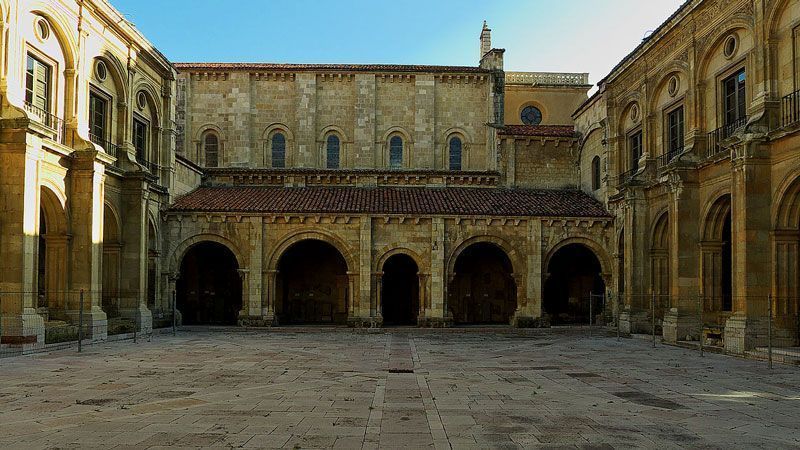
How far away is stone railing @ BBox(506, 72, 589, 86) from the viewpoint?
45844 mm

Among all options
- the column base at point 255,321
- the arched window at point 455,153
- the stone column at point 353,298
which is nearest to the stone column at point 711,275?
the stone column at point 353,298

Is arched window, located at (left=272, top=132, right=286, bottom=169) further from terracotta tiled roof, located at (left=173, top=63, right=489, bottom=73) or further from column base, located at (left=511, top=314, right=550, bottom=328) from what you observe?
column base, located at (left=511, top=314, right=550, bottom=328)

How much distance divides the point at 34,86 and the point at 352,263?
1587 centimetres

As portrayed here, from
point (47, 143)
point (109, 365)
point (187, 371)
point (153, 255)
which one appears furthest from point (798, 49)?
point (153, 255)

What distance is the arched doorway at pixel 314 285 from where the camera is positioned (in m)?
38.1

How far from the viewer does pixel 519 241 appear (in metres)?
34.7

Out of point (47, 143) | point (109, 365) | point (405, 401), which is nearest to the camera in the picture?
point (405, 401)

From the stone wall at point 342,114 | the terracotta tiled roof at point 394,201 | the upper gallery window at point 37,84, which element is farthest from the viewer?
the stone wall at point 342,114

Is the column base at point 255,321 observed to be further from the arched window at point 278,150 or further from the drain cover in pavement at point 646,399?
the drain cover in pavement at point 646,399

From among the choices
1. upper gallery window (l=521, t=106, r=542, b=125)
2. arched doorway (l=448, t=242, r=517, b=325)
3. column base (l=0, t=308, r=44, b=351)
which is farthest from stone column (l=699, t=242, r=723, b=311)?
column base (l=0, t=308, r=44, b=351)

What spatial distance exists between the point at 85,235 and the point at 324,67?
65.0ft

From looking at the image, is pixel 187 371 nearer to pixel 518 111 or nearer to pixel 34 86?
pixel 34 86

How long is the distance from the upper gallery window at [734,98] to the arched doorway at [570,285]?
604 inches

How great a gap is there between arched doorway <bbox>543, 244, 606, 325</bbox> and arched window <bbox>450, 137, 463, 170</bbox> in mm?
→ 7926
